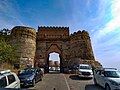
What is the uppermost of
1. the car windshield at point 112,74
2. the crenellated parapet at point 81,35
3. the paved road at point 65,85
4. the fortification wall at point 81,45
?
the crenellated parapet at point 81,35

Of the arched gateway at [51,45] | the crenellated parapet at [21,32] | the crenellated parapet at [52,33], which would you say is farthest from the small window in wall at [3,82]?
the crenellated parapet at [52,33]

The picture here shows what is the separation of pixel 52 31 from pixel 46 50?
16.7ft

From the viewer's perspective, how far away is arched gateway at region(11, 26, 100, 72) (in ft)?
103

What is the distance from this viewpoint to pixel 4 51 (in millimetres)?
19109

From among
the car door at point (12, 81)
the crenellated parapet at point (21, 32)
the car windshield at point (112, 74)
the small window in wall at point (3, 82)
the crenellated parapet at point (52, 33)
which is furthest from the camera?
the crenellated parapet at point (52, 33)

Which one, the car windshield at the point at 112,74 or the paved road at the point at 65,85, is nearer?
the car windshield at the point at 112,74

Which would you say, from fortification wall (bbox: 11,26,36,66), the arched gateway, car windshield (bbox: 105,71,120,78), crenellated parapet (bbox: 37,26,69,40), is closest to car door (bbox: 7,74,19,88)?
car windshield (bbox: 105,71,120,78)

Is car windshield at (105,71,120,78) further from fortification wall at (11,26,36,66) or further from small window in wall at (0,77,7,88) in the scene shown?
fortification wall at (11,26,36,66)

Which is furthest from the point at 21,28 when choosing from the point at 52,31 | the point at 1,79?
the point at 1,79

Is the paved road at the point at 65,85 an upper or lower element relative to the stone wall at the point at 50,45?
lower

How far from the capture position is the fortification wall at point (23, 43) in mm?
30492

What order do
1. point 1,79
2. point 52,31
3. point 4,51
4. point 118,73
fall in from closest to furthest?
point 1,79, point 118,73, point 4,51, point 52,31

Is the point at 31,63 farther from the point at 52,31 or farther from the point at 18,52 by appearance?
the point at 52,31

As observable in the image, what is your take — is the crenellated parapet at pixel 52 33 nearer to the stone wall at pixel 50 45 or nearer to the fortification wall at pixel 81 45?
the stone wall at pixel 50 45
